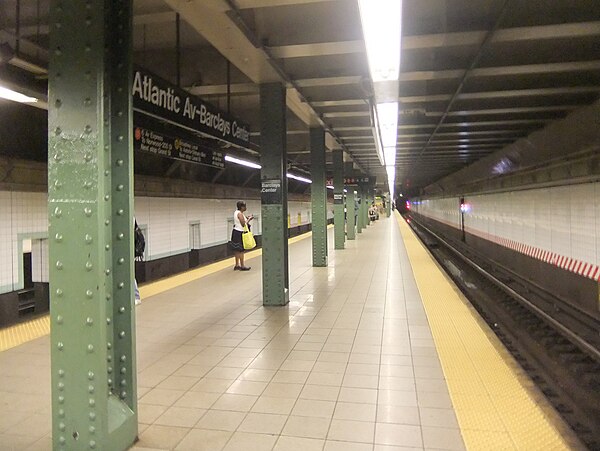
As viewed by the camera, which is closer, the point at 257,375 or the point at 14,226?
the point at 257,375

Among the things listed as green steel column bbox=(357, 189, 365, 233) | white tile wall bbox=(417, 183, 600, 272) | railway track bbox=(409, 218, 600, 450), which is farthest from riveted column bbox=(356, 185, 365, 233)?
railway track bbox=(409, 218, 600, 450)

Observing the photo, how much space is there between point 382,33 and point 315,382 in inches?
117

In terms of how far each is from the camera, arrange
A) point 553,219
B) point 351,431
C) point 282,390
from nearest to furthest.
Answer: point 351,431 < point 282,390 < point 553,219

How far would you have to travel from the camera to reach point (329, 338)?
16.4ft

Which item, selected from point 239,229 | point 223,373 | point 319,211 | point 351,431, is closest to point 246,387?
point 223,373

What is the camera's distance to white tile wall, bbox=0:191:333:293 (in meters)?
5.57

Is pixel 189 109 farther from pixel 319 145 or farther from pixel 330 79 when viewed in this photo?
pixel 319 145

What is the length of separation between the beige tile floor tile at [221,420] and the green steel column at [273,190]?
11.3 feet

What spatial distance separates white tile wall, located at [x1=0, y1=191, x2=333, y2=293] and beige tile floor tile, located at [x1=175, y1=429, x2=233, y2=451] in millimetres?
4015

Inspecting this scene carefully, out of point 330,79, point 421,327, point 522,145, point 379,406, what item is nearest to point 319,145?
point 330,79

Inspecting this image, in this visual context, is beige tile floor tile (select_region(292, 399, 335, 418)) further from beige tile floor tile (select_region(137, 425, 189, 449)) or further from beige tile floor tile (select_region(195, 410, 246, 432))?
beige tile floor tile (select_region(137, 425, 189, 449))

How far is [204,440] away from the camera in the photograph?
110 inches

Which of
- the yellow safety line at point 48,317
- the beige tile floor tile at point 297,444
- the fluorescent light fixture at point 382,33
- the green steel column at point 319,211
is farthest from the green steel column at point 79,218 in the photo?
the green steel column at point 319,211

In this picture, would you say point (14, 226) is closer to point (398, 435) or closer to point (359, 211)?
point (398, 435)
